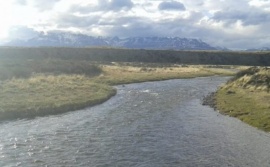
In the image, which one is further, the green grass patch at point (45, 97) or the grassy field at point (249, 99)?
the green grass patch at point (45, 97)

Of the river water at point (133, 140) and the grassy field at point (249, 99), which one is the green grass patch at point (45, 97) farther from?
the grassy field at point (249, 99)

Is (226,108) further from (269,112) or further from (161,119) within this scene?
(161,119)

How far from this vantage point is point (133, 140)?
34.6 metres

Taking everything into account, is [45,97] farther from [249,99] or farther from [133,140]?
[249,99]

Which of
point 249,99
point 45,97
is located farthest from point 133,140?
point 249,99

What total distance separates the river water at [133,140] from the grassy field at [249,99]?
6.92ft

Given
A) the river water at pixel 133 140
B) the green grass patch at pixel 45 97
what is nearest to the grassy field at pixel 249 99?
the river water at pixel 133 140

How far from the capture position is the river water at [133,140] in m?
28.5

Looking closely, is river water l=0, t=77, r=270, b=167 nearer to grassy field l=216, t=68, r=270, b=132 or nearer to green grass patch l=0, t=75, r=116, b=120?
grassy field l=216, t=68, r=270, b=132

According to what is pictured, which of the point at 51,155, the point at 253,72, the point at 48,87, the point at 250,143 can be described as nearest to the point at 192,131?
the point at 250,143

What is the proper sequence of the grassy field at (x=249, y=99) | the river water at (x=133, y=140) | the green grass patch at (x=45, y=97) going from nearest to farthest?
the river water at (x=133, y=140) → the grassy field at (x=249, y=99) → the green grass patch at (x=45, y=97)

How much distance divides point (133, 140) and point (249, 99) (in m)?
28.4

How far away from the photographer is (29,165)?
87.6 feet

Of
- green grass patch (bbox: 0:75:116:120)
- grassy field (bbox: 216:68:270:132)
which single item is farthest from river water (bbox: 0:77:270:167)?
green grass patch (bbox: 0:75:116:120)
